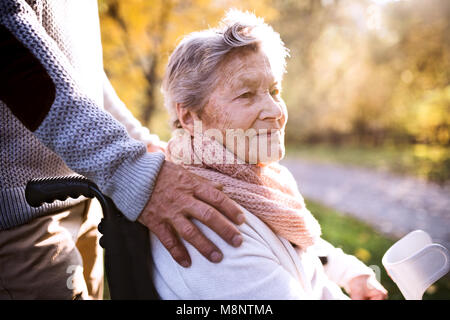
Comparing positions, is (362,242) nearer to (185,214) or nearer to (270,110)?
(270,110)

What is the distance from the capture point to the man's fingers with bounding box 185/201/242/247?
116 cm

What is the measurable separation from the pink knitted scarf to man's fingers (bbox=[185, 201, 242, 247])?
218mm

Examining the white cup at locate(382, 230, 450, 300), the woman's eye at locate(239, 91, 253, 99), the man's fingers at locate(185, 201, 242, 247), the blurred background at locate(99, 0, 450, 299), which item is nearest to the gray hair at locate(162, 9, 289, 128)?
the woman's eye at locate(239, 91, 253, 99)

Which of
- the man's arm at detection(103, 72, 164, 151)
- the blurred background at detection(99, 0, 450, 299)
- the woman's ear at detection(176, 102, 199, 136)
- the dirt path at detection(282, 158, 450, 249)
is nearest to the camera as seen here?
the woman's ear at detection(176, 102, 199, 136)

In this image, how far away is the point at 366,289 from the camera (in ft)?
5.46

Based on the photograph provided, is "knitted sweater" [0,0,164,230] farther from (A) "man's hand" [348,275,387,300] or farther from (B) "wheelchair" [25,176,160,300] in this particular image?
(A) "man's hand" [348,275,387,300]

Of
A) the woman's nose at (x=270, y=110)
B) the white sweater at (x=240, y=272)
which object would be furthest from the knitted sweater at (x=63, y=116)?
the woman's nose at (x=270, y=110)

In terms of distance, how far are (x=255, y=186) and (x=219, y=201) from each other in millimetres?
288

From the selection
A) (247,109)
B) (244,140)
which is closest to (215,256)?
(244,140)

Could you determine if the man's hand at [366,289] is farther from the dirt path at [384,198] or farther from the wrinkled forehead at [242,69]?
the dirt path at [384,198]

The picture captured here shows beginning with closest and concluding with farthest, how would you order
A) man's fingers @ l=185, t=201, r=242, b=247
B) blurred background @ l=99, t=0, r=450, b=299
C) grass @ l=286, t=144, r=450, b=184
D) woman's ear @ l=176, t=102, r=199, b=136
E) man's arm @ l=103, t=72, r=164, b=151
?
1. man's fingers @ l=185, t=201, r=242, b=247
2. woman's ear @ l=176, t=102, r=199, b=136
3. man's arm @ l=103, t=72, r=164, b=151
4. blurred background @ l=99, t=0, r=450, b=299
5. grass @ l=286, t=144, r=450, b=184

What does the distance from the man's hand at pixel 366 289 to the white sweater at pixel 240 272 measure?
417 mm

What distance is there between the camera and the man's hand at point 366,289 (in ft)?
5.36
